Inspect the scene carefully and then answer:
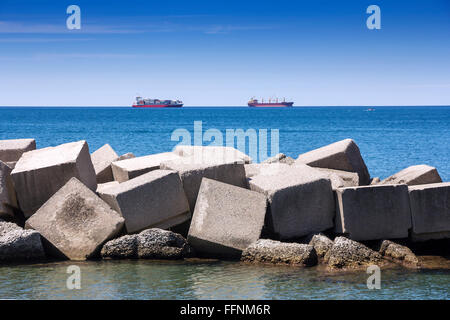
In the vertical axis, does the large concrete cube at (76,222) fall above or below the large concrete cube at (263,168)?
below

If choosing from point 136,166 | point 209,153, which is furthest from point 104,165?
point 209,153

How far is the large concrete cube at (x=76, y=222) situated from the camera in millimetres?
6172

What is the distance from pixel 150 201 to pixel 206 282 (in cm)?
151

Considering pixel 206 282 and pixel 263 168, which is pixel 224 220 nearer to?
pixel 206 282

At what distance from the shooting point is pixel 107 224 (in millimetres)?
6215

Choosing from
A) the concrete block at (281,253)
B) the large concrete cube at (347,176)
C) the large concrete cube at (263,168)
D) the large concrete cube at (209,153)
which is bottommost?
the concrete block at (281,253)

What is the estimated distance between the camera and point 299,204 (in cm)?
648

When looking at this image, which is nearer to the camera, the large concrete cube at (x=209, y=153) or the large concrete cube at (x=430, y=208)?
the large concrete cube at (x=430, y=208)

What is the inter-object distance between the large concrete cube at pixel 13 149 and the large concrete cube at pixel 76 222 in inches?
98.7

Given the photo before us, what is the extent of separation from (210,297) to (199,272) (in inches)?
32.7

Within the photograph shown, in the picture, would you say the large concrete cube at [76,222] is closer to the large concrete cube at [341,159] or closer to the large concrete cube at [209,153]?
the large concrete cube at [209,153]

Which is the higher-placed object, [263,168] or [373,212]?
[263,168]

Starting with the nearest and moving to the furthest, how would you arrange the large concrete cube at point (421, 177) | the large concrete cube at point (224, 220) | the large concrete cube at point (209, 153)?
the large concrete cube at point (224, 220) → the large concrete cube at point (209, 153) → the large concrete cube at point (421, 177)

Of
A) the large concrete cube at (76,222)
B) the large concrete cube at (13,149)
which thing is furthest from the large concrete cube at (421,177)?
the large concrete cube at (13,149)
